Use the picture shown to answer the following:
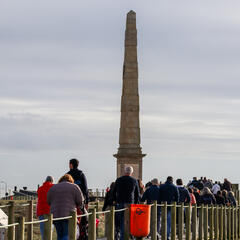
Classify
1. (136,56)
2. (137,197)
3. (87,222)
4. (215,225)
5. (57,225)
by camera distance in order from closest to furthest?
(57,225)
(87,222)
(137,197)
(215,225)
(136,56)

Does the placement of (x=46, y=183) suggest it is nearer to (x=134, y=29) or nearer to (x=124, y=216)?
(x=124, y=216)

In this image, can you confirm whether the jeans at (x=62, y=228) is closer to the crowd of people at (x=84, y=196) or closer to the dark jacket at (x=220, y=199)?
the crowd of people at (x=84, y=196)

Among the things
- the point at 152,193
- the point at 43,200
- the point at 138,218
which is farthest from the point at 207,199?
the point at 43,200

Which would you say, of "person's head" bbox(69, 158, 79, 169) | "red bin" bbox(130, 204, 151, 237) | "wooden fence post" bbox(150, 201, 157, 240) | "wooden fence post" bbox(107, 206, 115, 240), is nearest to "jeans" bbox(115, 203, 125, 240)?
"red bin" bbox(130, 204, 151, 237)

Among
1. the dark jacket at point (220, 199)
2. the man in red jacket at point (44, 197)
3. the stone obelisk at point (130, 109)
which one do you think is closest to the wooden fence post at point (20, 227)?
the man in red jacket at point (44, 197)

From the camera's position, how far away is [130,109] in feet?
179

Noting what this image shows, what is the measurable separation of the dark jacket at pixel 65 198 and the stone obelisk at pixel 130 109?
3604cm

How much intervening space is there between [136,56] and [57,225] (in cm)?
Result: 3710

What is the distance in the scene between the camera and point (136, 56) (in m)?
54.6

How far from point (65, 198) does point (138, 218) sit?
11.4ft

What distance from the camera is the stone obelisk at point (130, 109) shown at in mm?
A: 54406

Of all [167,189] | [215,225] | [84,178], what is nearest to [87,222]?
[84,178]

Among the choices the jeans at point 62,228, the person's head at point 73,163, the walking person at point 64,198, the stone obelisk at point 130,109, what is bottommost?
the jeans at point 62,228

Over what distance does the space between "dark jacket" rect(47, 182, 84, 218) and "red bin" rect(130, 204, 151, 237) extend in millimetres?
3130
